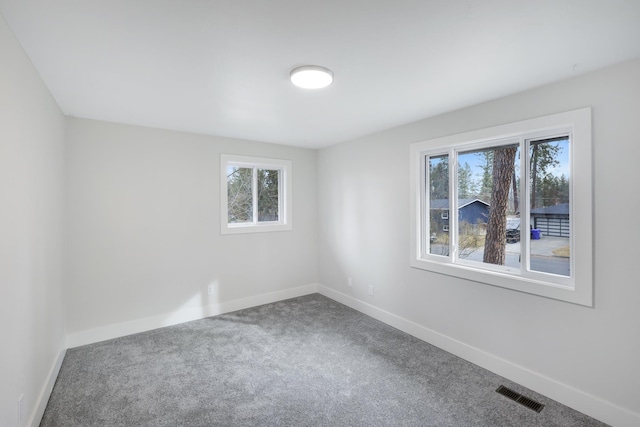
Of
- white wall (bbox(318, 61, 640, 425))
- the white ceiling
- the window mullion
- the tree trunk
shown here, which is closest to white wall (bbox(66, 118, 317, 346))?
the white ceiling

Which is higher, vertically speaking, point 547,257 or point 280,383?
point 547,257

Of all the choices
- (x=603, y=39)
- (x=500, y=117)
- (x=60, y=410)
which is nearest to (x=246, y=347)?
(x=60, y=410)

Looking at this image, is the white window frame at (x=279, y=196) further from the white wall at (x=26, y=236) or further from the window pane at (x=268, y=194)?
the white wall at (x=26, y=236)

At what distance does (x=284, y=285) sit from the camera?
4.56 metres

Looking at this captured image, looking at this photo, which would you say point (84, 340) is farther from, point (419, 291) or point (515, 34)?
point (515, 34)

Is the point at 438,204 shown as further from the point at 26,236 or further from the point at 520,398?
the point at 26,236

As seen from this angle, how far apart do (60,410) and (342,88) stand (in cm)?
315

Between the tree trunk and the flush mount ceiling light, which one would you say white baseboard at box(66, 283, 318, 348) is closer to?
the tree trunk

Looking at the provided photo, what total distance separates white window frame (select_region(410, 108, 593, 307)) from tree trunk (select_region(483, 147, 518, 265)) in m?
0.10

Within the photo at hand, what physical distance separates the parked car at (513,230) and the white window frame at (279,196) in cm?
288

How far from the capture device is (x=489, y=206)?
278 cm

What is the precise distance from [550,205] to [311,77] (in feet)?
6.89

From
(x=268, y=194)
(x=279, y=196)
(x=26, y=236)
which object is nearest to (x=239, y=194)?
(x=268, y=194)

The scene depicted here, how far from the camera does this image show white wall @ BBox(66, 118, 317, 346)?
10.3 ft
